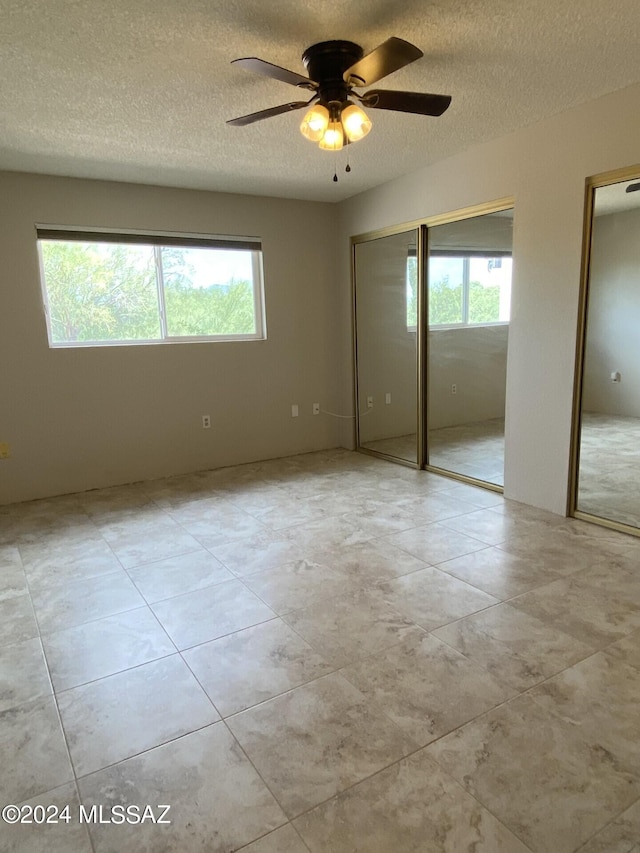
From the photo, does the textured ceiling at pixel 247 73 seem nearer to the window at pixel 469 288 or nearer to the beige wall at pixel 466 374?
the window at pixel 469 288

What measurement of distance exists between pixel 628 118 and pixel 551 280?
2.91ft

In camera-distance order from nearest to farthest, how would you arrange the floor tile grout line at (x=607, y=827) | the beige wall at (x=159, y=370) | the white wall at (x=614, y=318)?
the floor tile grout line at (x=607, y=827), the white wall at (x=614, y=318), the beige wall at (x=159, y=370)

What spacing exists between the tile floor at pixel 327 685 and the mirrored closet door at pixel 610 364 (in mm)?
271

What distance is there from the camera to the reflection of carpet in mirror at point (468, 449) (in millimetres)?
3977

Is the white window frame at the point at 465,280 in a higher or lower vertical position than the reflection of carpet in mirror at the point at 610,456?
higher

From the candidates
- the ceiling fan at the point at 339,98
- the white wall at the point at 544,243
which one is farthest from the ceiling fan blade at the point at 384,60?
the white wall at the point at 544,243

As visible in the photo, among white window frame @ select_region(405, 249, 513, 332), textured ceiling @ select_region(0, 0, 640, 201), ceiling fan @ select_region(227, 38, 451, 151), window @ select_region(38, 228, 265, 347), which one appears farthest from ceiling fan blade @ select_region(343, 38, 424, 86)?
window @ select_region(38, 228, 265, 347)

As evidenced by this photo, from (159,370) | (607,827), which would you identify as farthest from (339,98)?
(159,370)

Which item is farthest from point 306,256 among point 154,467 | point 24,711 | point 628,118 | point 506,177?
point 24,711

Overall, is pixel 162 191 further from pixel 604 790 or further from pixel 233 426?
pixel 604 790

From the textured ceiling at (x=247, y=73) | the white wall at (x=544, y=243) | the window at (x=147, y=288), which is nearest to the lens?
the textured ceiling at (x=247, y=73)

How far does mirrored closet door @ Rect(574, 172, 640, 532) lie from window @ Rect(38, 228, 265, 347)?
281 centimetres

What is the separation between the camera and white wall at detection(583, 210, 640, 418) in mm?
3029

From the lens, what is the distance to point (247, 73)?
2.39 m
